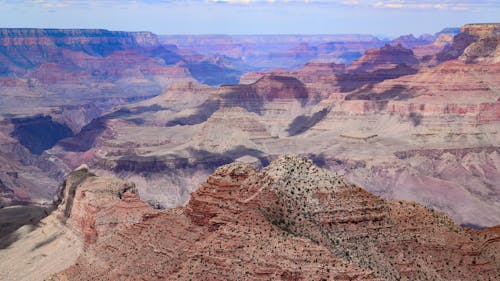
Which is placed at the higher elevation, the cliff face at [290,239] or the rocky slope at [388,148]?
the cliff face at [290,239]

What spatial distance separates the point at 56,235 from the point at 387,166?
86192 mm

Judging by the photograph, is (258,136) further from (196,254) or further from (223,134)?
(196,254)

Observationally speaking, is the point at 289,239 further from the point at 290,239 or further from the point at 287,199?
the point at 287,199

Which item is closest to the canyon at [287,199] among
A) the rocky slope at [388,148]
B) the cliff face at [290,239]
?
the cliff face at [290,239]

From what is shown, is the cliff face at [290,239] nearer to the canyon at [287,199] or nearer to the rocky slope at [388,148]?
the canyon at [287,199]

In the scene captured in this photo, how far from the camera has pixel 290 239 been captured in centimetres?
3900

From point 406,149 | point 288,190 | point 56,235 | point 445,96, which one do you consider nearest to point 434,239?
point 288,190

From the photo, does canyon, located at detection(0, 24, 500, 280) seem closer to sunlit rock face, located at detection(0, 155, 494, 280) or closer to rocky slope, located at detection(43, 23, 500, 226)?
sunlit rock face, located at detection(0, 155, 494, 280)

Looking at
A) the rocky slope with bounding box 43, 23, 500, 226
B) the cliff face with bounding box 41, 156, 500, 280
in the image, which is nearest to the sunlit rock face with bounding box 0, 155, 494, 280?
the cliff face with bounding box 41, 156, 500, 280

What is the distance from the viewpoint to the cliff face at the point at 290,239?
37.9 metres

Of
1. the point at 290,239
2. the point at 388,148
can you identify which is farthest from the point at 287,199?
the point at 388,148

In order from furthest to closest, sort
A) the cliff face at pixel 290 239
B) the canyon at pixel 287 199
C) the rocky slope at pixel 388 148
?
Answer: the rocky slope at pixel 388 148, the canyon at pixel 287 199, the cliff face at pixel 290 239

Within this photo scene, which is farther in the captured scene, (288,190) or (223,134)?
(223,134)

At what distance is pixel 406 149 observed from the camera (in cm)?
16225
